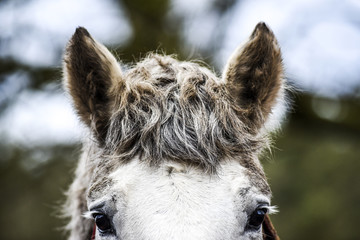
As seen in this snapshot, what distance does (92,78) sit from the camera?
360cm

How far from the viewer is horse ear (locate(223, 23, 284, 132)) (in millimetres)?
3529

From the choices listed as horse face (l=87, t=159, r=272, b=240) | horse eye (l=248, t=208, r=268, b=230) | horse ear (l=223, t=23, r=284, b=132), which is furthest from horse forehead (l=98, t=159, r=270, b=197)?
horse ear (l=223, t=23, r=284, b=132)

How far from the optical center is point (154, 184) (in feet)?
9.61

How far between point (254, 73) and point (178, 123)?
2.78ft

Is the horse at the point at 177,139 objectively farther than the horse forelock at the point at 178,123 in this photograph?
No

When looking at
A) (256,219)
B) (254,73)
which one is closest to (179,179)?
(256,219)

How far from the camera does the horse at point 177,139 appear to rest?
2807mm

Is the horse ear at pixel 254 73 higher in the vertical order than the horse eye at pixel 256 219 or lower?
higher

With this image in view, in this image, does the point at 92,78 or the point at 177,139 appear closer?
the point at 177,139

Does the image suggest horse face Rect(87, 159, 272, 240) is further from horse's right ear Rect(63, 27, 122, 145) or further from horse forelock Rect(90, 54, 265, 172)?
horse's right ear Rect(63, 27, 122, 145)

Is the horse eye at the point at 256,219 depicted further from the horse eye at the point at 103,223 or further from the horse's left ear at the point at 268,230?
the horse eye at the point at 103,223

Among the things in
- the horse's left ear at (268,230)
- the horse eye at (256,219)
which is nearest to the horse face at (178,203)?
the horse eye at (256,219)

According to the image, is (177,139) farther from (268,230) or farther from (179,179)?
(268,230)

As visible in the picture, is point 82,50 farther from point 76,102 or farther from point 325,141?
point 325,141
